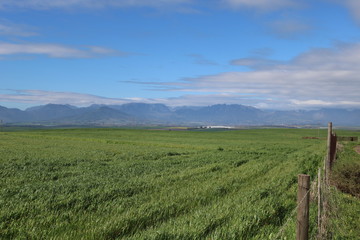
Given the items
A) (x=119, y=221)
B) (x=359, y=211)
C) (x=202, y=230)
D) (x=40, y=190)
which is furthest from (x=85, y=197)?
(x=359, y=211)

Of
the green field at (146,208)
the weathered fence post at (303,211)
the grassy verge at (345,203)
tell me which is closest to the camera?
the weathered fence post at (303,211)

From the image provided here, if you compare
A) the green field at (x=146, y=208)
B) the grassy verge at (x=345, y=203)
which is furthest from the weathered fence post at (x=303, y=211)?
the grassy verge at (x=345, y=203)

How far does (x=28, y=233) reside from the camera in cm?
741

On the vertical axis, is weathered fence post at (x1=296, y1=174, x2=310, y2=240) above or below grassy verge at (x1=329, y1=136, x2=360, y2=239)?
above

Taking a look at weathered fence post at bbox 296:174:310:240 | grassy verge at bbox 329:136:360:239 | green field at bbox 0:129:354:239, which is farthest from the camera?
grassy verge at bbox 329:136:360:239

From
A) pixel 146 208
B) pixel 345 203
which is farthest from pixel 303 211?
pixel 345 203

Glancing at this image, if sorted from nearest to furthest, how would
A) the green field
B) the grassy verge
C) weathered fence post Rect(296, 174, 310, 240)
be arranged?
weathered fence post Rect(296, 174, 310, 240) < the green field < the grassy verge

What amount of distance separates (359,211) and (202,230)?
6.93 meters

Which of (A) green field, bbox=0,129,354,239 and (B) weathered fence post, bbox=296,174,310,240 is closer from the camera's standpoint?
(B) weathered fence post, bbox=296,174,310,240

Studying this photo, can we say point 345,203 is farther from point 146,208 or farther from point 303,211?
point 146,208

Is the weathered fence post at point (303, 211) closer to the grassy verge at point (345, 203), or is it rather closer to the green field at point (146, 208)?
the green field at point (146, 208)

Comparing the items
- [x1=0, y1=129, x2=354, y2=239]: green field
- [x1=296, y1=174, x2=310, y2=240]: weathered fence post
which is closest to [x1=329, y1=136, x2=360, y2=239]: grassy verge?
[x1=0, y1=129, x2=354, y2=239]: green field

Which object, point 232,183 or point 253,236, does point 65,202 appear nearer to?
point 253,236

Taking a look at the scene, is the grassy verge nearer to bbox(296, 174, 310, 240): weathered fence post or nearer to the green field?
the green field
